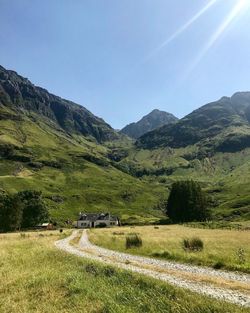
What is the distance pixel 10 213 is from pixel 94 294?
437 feet

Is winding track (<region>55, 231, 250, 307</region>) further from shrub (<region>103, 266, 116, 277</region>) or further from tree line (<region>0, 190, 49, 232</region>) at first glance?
tree line (<region>0, 190, 49, 232</region>)

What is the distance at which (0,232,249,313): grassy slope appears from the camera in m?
15.2

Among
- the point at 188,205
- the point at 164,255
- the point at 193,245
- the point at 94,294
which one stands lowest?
the point at 94,294

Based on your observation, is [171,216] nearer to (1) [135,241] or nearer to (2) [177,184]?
(2) [177,184]

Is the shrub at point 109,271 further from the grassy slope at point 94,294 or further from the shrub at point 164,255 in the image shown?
the shrub at point 164,255

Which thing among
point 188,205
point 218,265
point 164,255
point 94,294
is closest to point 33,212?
point 188,205

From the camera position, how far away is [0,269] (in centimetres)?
3025

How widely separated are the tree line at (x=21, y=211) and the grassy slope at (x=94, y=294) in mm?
122106

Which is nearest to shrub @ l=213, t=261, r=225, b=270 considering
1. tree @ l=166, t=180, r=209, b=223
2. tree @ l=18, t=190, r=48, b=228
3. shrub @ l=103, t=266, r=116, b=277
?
shrub @ l=103, t=266, r=116, b=277

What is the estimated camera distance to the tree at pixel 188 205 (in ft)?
519

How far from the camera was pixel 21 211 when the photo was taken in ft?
499

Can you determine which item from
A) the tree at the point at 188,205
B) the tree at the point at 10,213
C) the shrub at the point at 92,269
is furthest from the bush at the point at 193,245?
the tree at the point at 188,205

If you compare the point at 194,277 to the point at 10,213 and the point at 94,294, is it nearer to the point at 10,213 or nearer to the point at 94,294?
the point at 94,294

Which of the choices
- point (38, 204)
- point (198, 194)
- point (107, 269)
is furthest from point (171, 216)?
point (107, 269)
